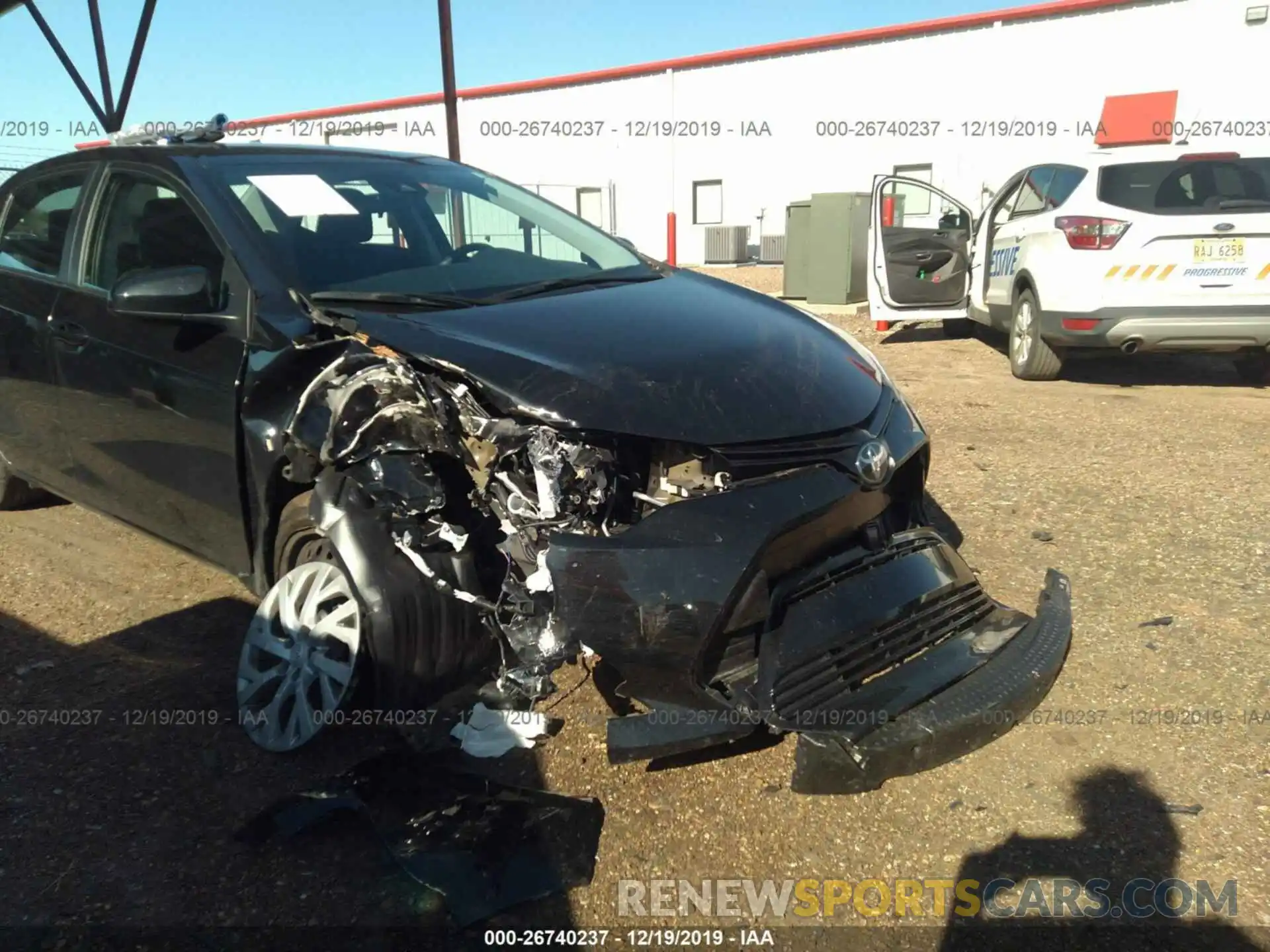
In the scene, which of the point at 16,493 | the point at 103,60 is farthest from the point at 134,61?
the point at 16,493

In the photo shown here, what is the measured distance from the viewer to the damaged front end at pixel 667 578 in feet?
7.45

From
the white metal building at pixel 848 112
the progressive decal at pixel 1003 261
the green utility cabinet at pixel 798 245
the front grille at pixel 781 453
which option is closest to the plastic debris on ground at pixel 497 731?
the front grille at pixel 781 453

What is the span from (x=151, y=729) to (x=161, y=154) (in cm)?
202

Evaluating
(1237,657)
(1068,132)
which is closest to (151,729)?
(1237,657)

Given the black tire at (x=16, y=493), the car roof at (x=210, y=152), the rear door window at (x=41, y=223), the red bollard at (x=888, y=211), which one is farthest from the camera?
the red bollard at (x=888, y=211)

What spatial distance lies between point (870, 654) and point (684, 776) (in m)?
0.66

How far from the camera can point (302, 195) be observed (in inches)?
133

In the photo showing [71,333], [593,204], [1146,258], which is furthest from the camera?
[593,204]

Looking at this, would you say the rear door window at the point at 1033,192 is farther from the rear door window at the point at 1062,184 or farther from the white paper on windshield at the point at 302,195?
the white paper on windshield at the point at 302,195

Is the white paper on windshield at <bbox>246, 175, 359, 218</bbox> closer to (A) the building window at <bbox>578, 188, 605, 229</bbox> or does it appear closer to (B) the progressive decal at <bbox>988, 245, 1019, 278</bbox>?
(B) the progressive decal at <bbox>988, 245, 1019, 278</bbox>

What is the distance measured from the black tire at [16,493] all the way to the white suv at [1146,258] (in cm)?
675

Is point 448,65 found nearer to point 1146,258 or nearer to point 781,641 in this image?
point 1146,258

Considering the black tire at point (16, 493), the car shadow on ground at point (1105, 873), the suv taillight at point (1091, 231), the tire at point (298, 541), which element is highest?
the suv taillight at point (1091, 231)

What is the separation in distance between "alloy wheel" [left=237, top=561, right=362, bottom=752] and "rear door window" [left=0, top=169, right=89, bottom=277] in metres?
1.97
